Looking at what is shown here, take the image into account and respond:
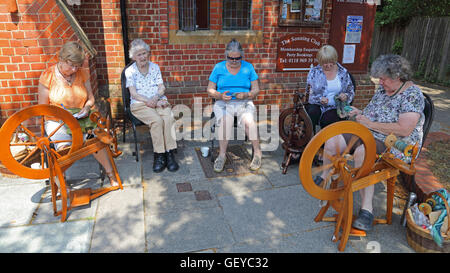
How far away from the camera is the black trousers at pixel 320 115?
3.61 metres

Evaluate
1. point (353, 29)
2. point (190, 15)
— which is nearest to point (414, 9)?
point (353, 29)

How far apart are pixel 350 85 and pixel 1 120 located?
390 centimetres

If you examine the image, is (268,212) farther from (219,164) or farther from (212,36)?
(212,36)

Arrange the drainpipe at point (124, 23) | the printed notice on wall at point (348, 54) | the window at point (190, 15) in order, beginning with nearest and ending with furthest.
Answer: the drainpipe at point (124, 23)
the window at point (190, 15)
the printed notice on wall at point (348, 54)

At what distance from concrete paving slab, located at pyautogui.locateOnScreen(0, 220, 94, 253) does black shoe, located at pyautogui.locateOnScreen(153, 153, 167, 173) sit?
1.03 m

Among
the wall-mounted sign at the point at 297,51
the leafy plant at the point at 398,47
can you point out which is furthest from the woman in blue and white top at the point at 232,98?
the leafy plant at the point at 398,47

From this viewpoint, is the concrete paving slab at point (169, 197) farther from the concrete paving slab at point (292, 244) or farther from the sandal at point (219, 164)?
the concrete paving slab at point (292, 244)

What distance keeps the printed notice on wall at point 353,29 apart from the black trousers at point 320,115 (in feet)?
8.64

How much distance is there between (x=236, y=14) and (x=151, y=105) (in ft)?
8.11

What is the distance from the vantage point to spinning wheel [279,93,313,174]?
3.38 m

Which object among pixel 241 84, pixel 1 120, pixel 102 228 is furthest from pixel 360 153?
pixel 1 120

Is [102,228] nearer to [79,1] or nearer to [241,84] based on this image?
[241,84]

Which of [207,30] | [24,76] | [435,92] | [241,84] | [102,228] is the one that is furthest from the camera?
[435,92]

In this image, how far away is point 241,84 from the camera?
147 inches
